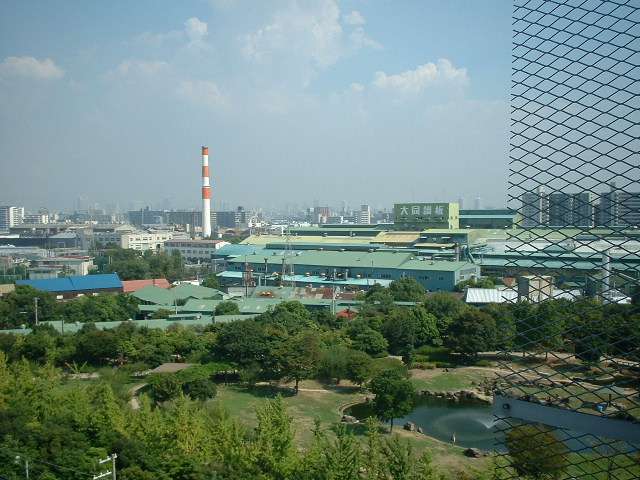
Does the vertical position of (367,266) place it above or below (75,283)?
above

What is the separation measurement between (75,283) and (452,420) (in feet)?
23.4

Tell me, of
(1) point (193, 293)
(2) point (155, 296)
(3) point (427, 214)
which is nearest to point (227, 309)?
(1) point (193, 293)

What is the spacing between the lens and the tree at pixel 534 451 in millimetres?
833

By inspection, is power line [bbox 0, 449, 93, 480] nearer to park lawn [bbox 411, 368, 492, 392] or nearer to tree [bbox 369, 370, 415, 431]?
tree [bbox 369, 370, 415, 431]

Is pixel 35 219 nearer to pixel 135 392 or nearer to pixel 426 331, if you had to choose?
pixel 135 392

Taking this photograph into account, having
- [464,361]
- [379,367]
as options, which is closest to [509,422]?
[379,367]

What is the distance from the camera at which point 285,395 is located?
15.7ft

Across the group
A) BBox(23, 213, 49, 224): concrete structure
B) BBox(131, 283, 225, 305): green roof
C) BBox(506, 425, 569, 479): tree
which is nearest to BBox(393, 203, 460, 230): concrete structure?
BBox(131, 283, 225, 305): green roof

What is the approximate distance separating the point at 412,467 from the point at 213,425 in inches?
48.1

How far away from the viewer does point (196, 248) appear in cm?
1655

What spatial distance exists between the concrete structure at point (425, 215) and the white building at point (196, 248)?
5546mm

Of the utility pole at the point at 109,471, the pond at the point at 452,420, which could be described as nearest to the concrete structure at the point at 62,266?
the pond at the point at 452,420

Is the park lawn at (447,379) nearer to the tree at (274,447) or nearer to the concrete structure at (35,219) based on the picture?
the tree at (274,447)

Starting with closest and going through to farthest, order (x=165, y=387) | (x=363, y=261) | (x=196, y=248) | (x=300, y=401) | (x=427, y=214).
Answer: (x=165, y=387), (x=300, y=401), (x=363, y=261), (x=427, y=214), (x=196, y=248)
